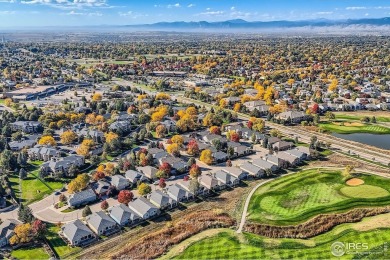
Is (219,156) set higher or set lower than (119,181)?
higher

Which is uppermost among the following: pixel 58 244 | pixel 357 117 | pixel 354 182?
pixel 357 117

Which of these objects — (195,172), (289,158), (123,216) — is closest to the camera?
(123,216)

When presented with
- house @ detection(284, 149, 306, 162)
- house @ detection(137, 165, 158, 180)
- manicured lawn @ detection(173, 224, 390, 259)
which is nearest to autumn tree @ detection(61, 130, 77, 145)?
house @ detection(137, 165, 158, 180)

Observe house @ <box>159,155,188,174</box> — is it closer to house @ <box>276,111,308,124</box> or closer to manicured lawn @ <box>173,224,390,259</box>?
manicured lawn @ <box>173,224,390,259</box>

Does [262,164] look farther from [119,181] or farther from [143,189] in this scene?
[119,181]

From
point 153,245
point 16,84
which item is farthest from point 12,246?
point 16,84

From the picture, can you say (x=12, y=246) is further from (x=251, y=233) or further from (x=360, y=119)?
(x=360, y=119)

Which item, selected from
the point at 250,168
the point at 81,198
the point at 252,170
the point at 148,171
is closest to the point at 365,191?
the point at 252,170
